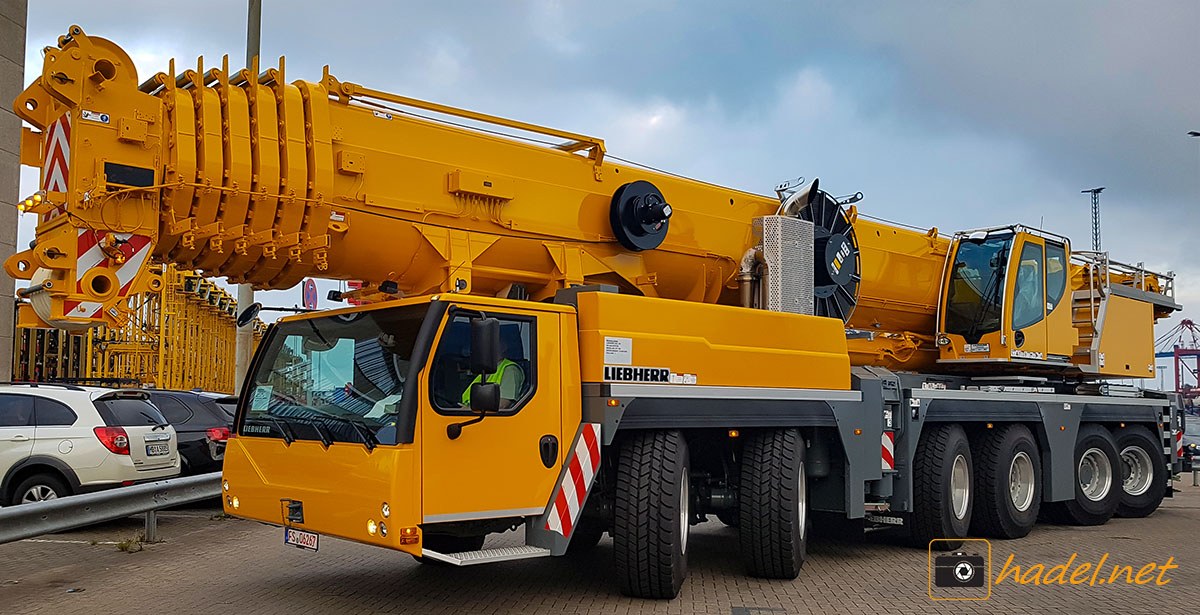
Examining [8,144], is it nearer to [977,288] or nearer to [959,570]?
[977,288]

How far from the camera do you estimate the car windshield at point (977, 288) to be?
1180cm

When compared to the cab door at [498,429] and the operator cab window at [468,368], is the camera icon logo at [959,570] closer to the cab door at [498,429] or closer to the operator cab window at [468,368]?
the cab door at [498,429]

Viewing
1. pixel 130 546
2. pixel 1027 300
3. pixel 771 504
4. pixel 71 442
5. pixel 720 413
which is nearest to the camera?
pixel 720 413

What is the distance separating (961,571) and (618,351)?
4.53 m

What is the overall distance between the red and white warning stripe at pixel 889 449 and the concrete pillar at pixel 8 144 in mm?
19895

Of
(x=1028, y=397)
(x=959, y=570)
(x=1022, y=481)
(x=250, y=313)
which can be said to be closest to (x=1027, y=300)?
(x=1028, y=397)

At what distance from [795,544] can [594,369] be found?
8.46 feet

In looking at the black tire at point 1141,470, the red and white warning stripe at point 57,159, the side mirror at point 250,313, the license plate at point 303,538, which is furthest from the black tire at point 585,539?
the black tire at point 1141,470

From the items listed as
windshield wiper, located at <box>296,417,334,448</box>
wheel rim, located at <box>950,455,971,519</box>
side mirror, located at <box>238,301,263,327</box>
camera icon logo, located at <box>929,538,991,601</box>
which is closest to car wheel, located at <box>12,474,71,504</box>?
side mirror, located at <box>238,301,263,327</box>

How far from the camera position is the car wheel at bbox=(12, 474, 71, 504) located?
34.4 ft

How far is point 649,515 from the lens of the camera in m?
7.41

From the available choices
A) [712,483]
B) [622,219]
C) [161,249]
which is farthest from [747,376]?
[161,249]

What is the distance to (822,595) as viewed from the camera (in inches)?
322

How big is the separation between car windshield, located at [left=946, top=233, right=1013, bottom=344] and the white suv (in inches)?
362
